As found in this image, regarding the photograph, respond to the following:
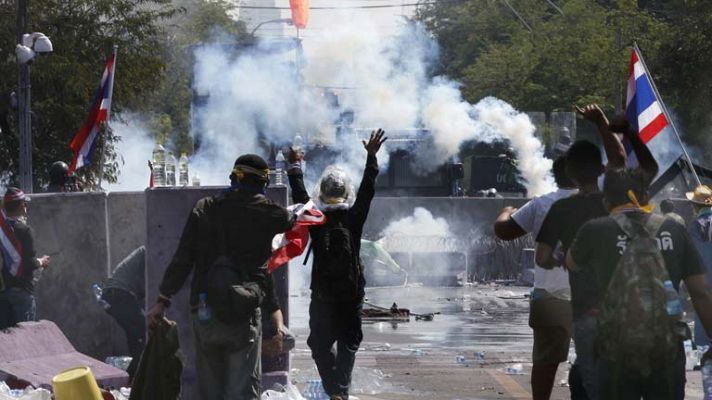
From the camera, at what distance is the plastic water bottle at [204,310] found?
7523 mm

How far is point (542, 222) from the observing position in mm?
7555

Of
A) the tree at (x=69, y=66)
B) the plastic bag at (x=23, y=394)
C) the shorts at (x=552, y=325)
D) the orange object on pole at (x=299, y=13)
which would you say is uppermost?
the orange object on pole at (x=299, y=13)

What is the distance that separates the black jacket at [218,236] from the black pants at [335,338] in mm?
1419

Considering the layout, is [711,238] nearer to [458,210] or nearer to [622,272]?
[622,272]

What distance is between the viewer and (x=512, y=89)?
48.1m

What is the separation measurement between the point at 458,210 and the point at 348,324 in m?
19.6

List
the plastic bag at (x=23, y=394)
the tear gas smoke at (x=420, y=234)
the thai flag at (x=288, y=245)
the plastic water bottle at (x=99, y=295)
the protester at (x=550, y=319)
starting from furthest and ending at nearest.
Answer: the tear gas smoke at (x=420, y=234) → the plastic water bottle at (x=99, y=295) → the thai flag at (x=288, y=245) → the plastic bag at (x=23, y=394) → the protester at (x=550, y=319)

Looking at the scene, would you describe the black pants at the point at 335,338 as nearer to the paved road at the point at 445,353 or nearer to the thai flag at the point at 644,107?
the paved road at the point at 445,353

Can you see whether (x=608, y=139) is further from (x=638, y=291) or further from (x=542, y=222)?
(x=638, y=291)

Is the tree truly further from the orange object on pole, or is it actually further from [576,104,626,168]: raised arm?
[576,104,626,168]: raised arm

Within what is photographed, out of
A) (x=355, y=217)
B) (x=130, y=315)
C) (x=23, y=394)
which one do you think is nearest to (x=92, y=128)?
(x=130, y=315)

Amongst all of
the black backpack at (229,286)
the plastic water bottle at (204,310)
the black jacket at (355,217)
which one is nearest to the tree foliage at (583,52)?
the black jacket at (355,217)

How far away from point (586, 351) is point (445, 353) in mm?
6743

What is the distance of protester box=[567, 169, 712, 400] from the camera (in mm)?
6324
